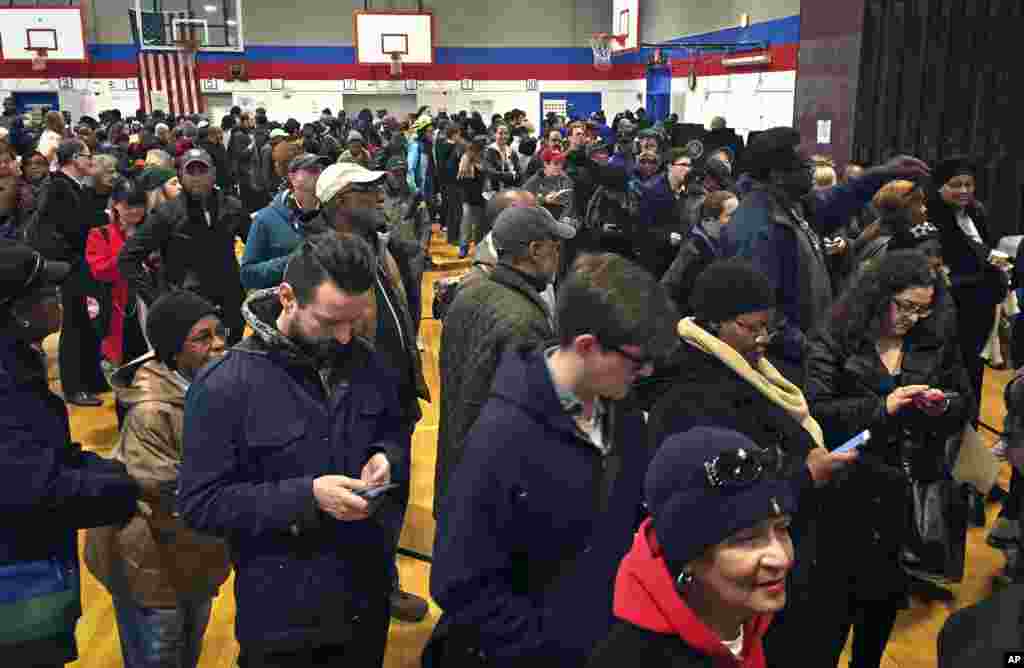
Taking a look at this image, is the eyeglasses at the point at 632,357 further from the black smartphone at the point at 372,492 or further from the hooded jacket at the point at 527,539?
the black smartphone at the point at 372,492

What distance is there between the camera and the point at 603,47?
24.6m

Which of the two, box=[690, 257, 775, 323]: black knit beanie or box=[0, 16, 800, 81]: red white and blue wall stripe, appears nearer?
box=[690, 257, 775, 323]: black knit beanie

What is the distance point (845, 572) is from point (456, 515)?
1.67 metres

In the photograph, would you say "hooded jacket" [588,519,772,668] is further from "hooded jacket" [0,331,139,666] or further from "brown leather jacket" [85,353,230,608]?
"brown leather jacket" [85,353,230,608]

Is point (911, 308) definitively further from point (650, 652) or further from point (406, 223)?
point (406, 223)

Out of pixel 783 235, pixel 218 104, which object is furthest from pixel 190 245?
pixel 218 104

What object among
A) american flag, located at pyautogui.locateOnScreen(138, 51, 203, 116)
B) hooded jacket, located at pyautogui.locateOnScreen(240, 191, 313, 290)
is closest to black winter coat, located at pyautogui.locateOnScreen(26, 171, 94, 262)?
hooded jacket, located at pyautogui.locateOnScreen(240, 191, 313, 290)

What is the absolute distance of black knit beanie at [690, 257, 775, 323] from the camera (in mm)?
2828

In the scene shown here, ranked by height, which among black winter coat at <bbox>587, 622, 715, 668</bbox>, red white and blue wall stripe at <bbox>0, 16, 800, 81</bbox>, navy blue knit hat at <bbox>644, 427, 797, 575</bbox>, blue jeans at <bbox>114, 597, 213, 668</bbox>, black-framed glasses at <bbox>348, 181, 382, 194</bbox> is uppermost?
red white and blue wall stripe at <bbox>0, 16, 800, 81</bbox>

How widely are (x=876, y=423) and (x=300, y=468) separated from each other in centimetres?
206

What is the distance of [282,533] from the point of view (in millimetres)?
2186

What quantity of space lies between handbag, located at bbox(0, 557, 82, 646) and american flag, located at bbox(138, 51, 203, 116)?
21.8 meters

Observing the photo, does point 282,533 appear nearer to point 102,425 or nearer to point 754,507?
point 754,507

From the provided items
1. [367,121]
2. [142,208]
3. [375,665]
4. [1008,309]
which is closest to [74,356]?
[142,208]
